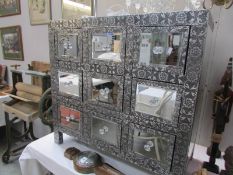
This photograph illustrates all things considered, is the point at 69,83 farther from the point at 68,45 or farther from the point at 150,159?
the point at 150,159

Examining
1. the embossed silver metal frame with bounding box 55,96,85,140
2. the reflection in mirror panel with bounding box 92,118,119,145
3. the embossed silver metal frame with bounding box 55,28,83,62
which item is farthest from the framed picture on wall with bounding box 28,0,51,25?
the reflection in mirror panel with bounding box 92,118,119,145

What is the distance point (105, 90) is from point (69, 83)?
23 cm

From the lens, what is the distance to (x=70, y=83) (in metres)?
0.94

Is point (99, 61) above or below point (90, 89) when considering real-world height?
above

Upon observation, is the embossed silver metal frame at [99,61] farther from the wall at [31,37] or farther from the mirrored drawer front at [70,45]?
the wall at [31,37]

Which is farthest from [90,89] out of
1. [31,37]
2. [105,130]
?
[31,37]

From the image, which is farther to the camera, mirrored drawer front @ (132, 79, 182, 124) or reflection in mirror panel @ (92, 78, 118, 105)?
reflection in mirror panel @ (92, 78, 118, 105)

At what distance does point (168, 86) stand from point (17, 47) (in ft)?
6.97

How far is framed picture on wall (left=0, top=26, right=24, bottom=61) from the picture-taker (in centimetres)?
215

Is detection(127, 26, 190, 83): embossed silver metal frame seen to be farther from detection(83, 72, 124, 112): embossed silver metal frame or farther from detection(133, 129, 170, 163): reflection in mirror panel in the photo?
detection(133, 129, 170, 163): reflection in mirror panel

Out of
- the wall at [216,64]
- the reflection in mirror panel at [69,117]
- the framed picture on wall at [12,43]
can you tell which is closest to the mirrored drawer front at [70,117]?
the reflection in mirror panel at [69,117]

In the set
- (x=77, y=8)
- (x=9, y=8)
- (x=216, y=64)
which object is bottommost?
(x=216, y=64)

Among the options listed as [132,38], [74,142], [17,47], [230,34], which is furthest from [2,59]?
[230,34]

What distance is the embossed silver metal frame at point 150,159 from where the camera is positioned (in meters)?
0.70
